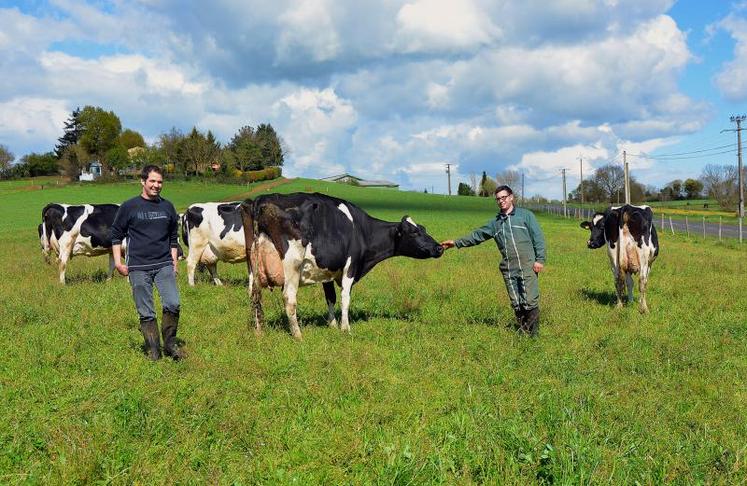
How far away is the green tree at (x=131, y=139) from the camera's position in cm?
11025

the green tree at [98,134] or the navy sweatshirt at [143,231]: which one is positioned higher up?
the green tree at [98,134]

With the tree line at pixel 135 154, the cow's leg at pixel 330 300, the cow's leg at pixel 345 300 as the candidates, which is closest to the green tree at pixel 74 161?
the tree line at pixel 135 154

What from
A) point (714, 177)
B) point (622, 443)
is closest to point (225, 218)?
point (622, 443)

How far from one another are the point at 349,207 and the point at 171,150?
91103 millimetres

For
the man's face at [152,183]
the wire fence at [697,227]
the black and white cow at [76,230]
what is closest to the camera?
the man's face at [152,183]

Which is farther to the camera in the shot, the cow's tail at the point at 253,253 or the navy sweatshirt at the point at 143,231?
the cow's tail at the point at 253,253

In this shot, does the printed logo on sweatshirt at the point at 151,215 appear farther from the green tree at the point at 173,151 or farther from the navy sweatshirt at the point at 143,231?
the green tree at the point at 173,151

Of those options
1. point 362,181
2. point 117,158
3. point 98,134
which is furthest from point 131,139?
point 362,181

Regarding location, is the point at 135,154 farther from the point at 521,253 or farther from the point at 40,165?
the point at 521,253

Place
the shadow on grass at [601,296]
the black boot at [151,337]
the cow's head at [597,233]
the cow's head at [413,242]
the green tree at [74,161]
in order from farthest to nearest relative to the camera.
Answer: the green tree at [74,161]
the cow's head at [597,233]
the shadow on grass at [601,296]
the cow's head at [413,242]
the black boot at [151,337]

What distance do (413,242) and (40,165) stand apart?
362ft

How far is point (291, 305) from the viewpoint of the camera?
868 cm

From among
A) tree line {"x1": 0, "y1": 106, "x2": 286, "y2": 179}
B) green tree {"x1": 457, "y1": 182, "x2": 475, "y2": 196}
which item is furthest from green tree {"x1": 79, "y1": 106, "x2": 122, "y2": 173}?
green tree {"x1": 457, "y1": 182, "x2": 475, "y2": 196}

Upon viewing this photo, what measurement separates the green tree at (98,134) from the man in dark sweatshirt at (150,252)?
98.6 meters
